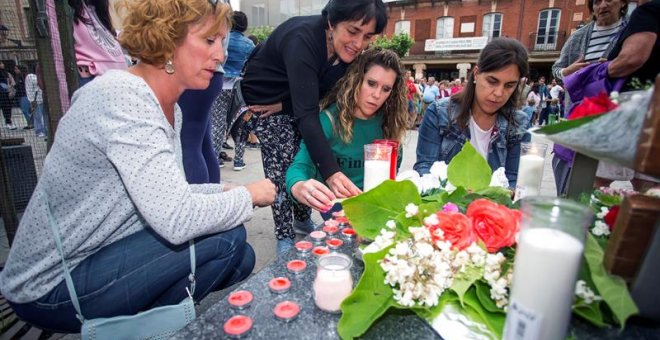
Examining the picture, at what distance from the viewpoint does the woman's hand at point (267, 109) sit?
90.7 inches

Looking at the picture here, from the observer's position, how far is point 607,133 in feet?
1.98

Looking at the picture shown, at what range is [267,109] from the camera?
2320mm

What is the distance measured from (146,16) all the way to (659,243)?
1.52 metres

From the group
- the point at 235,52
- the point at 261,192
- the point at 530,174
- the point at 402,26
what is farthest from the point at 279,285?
the point at 402,26

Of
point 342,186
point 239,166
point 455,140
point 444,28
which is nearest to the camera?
point 342,186

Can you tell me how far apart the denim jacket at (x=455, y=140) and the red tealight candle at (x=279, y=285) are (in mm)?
1405

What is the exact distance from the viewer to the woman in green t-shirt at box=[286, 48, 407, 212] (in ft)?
6.69

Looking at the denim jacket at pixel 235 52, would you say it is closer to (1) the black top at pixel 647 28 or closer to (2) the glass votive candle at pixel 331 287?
(1) the black top at pixel 647 28

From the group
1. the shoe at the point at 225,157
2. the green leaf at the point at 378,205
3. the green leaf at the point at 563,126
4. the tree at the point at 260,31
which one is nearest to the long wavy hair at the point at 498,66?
the green leaf at the point at 378,205

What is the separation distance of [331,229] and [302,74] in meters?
0.92

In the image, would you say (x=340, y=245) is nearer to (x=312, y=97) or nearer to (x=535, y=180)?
(x=535, y=180)

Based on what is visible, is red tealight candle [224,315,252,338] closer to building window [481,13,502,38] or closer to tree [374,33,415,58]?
tree [374,33,415,58]

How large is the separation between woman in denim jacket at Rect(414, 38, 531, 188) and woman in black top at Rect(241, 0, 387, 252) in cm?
67

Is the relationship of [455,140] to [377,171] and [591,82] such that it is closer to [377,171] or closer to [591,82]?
[591,82]
